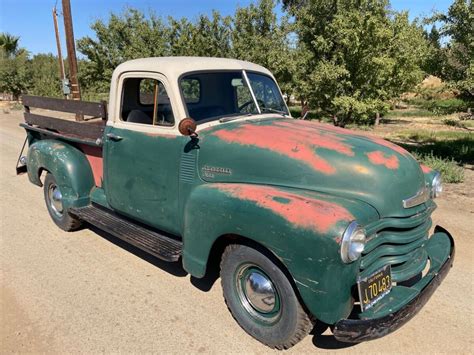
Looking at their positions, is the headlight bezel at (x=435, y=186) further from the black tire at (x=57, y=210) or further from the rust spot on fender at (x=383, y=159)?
the black tire at (x=57, y=210)

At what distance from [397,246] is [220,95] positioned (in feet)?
6.80

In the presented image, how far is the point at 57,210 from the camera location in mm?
5039

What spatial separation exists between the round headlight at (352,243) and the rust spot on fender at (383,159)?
27.0 inches

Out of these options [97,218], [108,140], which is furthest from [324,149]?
[97,218]

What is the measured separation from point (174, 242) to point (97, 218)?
3.87 ft

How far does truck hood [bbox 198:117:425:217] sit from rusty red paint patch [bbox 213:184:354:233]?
0.20m

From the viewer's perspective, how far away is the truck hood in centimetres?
268

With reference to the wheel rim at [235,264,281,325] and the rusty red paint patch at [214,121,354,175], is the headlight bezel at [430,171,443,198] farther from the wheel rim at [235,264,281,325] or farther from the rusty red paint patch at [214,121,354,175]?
the wheel rim at [235,264,281,325]

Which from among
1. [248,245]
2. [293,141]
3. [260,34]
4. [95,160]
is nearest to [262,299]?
[248,245]

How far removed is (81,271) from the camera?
12.7ft

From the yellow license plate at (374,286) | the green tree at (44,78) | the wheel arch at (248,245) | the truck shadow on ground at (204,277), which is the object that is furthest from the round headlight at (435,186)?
the green tree at (44,78)

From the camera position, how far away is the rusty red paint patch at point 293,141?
280 cm

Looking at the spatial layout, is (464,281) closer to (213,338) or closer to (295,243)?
(295,243)

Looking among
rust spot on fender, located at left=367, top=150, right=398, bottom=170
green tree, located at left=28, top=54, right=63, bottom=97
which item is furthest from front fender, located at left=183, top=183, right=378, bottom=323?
green tree, located at left=28, top=54, right=63, bottom=97
